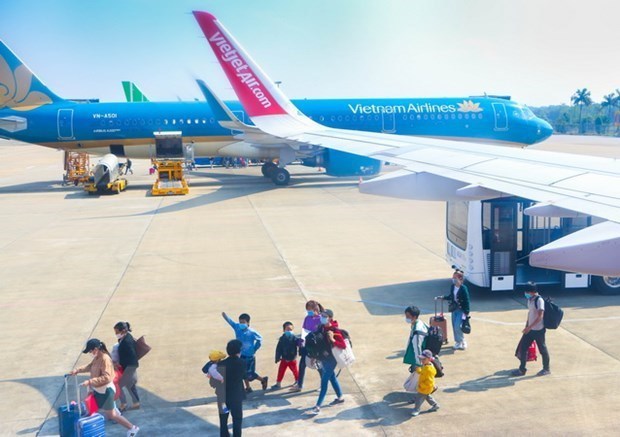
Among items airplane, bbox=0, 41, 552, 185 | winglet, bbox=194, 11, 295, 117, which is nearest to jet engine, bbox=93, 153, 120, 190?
airplane, bbox=0, 41, 552, 185

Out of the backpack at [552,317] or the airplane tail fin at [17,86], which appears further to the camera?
the airplane tail fin at [17,86]

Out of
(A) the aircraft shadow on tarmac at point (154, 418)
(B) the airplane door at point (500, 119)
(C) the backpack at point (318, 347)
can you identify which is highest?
(B) the airplane door at point (500, 119)

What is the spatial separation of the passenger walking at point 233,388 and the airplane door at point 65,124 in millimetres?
30299

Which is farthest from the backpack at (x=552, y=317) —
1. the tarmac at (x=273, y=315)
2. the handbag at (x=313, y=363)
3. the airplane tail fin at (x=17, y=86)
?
the airplane tail fin at (x=17, y=86)

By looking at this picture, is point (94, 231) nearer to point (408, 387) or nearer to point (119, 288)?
point (119, 288)

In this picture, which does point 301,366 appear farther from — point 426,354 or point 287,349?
point 426,354

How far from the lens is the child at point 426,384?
32.5 feet

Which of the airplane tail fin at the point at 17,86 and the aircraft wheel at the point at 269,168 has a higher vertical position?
the airplane tail fin at the point at 17,86

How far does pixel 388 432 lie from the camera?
934cm

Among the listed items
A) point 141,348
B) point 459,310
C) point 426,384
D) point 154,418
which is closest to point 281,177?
point 459,310

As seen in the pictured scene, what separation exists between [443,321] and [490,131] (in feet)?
91.1

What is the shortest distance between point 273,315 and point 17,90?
28.4 m

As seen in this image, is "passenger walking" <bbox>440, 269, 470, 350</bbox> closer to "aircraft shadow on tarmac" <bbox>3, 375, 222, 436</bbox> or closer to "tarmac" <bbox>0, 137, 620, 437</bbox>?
"tarmac" <bbox>0, 137, 620, 437</bbox>

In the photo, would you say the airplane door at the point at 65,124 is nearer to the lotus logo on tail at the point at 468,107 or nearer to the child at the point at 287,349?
the lotus logo on tail at the point at 468,107
